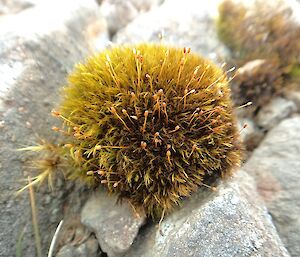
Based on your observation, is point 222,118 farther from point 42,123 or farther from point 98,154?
point 42,123

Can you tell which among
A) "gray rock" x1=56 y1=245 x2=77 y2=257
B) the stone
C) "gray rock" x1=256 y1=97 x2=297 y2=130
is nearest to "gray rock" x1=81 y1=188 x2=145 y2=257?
"gray rock" x1=56 y1=245 x2=77 y2=257

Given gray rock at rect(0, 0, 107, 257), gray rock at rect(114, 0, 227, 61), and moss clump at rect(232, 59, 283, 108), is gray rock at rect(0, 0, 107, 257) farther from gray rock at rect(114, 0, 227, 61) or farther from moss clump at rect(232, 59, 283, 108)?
moss clump at rect(232, 59, 283, 108)

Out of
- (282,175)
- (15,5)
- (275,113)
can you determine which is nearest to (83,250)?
(282,175)

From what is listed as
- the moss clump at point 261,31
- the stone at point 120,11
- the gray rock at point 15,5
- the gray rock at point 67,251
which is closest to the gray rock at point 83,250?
the gray rock at point 67,251

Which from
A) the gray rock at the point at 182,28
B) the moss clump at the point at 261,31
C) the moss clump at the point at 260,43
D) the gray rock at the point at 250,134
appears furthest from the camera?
the gray rock at the point at 182,28

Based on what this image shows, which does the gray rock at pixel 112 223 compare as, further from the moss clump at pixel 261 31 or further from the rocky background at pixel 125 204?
the moss clump at pixel 261 31

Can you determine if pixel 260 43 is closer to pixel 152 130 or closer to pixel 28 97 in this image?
pixel 152 130
